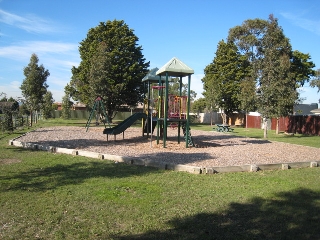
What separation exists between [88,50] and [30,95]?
30.5 feet

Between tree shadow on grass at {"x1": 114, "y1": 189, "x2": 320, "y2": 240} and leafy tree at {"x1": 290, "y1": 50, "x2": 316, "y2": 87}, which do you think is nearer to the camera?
tree shadow on grass at {"x1": 114, "y1": 189, "x2": 320, "y2": 240}

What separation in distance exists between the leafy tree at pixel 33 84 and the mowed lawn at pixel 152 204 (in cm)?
2361

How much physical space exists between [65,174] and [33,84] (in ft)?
82.6

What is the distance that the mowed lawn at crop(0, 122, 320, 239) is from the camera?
170 inches

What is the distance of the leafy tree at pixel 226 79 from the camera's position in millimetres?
42781

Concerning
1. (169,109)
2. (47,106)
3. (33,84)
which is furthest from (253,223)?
(47,106)

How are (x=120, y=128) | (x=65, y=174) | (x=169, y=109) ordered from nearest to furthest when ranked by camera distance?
1. (x=65, y=174)
2. (x=120, y=128)
3. (x=169, y=109)

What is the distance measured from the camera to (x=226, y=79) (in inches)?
1740

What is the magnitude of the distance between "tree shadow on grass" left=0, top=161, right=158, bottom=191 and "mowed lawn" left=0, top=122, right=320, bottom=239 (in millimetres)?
22

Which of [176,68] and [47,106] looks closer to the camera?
[176,68]

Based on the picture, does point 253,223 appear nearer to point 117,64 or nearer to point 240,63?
point 117,64

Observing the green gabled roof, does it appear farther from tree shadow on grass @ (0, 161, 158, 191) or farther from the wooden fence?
the wooden fence

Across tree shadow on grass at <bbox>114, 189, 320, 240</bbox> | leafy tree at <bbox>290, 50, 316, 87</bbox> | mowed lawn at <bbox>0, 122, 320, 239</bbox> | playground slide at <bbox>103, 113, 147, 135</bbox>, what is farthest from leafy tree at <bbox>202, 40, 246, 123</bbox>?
tree shadow on grass at <bbox>114, 189, 320, 240</bbox>

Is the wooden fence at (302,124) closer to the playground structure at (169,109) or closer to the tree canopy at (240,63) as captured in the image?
the tree canopy at (240,63)
